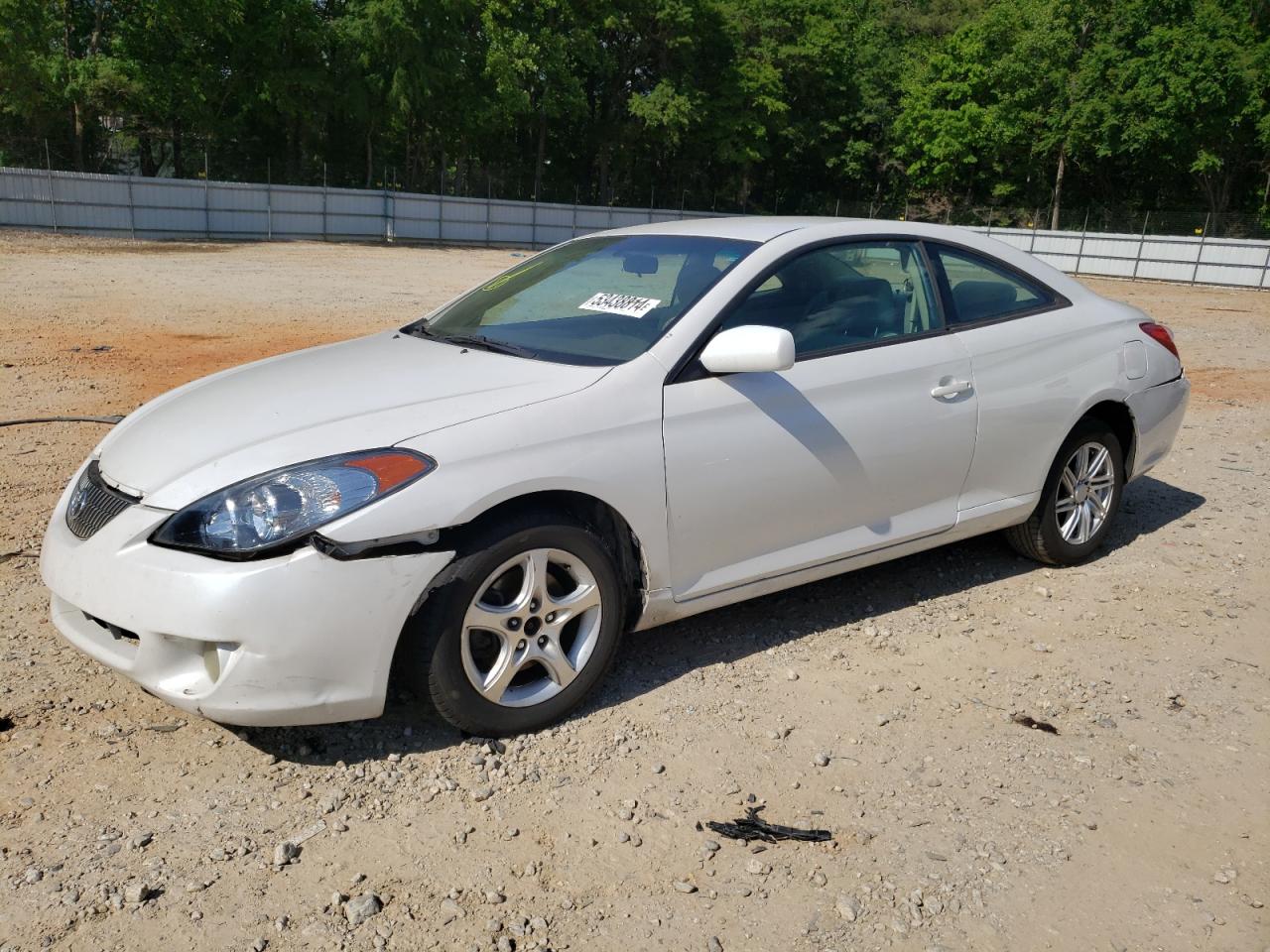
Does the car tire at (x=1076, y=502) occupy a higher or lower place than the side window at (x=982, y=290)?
lower

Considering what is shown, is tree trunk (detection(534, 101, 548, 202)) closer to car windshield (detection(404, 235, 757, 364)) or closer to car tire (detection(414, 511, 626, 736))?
car windshield (detection(404, 235, 757, 364))

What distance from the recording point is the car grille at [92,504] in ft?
10.6

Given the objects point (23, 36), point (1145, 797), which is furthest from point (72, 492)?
point (23, 36)

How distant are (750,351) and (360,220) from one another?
119 ft

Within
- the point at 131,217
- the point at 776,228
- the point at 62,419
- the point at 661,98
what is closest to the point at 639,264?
the point at 776,228

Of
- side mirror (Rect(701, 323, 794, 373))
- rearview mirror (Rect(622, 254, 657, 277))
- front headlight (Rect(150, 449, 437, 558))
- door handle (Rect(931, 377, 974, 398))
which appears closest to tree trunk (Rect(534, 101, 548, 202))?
rearview mirror (Rect(622, 254, 657, 277))

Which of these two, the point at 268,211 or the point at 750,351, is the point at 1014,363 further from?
the point at 268,211

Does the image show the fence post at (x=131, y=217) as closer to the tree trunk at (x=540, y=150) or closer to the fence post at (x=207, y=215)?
the fence post at (x=207, y=215)

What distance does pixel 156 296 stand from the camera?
15.7 meters

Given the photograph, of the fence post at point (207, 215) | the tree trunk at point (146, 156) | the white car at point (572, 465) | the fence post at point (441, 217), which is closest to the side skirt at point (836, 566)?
the white car at point (572, 465)

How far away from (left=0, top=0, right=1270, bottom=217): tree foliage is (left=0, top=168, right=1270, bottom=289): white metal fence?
4180 millimetres

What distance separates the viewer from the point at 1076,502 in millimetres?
5152

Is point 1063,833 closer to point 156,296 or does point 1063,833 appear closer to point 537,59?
point 156,296

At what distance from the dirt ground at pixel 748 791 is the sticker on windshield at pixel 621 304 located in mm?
1307
